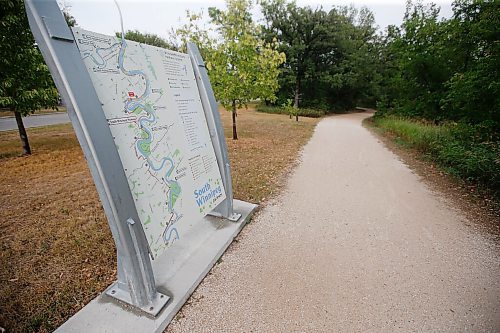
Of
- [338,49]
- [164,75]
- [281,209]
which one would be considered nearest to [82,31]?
[164,75]

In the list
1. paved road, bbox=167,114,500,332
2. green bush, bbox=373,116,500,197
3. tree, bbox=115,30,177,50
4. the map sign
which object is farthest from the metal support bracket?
tree, bbox=115,30,177,50

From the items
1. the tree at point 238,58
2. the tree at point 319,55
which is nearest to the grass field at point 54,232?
the tree at point 238,58

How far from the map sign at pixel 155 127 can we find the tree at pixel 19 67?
704cm

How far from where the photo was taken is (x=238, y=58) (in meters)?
8.68

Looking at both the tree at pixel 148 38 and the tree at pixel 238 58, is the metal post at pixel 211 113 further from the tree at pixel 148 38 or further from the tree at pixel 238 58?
the tree at pixel 148 38

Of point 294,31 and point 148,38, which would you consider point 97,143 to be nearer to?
point 294,31

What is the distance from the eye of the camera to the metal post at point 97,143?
1.53 metres

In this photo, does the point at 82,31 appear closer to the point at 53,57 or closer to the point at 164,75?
the point at 53,57

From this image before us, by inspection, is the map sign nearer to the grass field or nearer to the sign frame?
the sign frame

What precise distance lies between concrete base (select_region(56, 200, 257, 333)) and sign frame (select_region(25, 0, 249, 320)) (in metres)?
0.07

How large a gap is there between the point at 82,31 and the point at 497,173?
7.02m

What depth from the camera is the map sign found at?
1922 millimetres

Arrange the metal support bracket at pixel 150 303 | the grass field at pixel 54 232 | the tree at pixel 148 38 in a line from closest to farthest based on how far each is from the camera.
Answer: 1. the metal support bracket at pixel 150 303
2. the grass field at pixel 54 232
3. the tree at pixel 148 38

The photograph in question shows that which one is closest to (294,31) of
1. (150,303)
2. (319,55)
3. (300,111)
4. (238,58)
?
(319,55)
